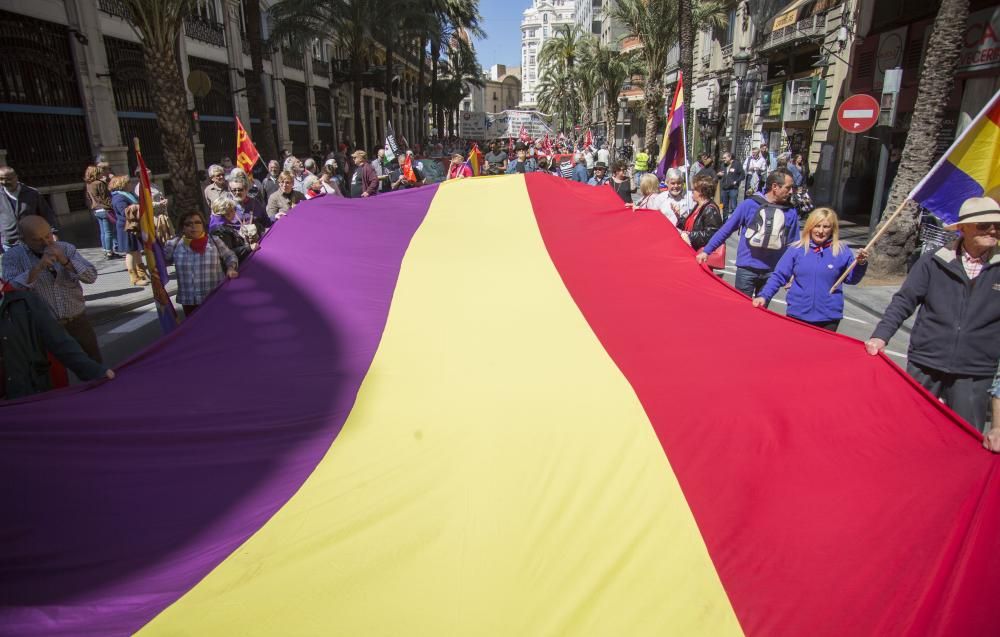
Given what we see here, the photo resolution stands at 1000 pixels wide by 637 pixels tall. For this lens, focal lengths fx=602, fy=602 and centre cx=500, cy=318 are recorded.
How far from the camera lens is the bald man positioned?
14.7ft

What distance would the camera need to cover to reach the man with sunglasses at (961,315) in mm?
3375

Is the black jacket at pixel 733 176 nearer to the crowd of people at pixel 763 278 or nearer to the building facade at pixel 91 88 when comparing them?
the crowd of people at pixel 763 278

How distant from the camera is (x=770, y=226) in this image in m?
5.41

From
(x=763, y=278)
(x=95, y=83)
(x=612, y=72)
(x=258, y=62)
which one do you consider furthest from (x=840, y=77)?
(x=612, y=72)

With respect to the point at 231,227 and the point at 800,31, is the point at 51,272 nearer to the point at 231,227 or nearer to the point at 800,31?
the point at 231,227

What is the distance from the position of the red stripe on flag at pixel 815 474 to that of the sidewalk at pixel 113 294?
6.93 metres

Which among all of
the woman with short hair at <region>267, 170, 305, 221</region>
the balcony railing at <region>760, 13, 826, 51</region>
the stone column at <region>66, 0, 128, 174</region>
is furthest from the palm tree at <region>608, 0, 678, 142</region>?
the woman with short hair at <region>267, 170, 305, 221</region>

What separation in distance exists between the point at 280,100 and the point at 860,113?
25519 mm

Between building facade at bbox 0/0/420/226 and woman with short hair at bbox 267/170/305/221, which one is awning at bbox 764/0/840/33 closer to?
building facade at bbox 0/0/420/226

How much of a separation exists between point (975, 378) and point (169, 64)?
38.0 ft

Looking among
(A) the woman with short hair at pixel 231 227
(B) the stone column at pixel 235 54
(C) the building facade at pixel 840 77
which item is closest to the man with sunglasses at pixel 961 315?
(A) the woman with short hair at pixel 231 227

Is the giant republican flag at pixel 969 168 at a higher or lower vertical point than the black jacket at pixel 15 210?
higher

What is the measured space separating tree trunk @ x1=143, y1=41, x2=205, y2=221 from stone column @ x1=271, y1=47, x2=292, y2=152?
1826 cm

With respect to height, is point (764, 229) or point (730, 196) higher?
point (764, 229)
